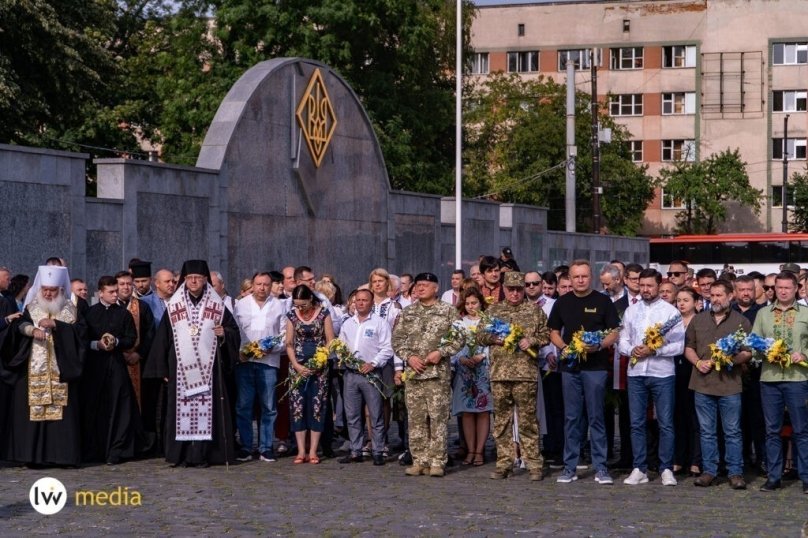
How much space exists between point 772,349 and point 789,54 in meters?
69.0

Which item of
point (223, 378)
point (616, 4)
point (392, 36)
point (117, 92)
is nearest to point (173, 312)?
point (223, 378)

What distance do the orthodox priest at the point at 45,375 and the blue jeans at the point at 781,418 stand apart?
6420 millimetres

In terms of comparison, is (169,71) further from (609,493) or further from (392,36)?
(609,493)

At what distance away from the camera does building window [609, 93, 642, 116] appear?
82.0 m

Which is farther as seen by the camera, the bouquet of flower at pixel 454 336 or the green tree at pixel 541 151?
the green tree at pixel 541 151

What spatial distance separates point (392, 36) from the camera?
162 feet

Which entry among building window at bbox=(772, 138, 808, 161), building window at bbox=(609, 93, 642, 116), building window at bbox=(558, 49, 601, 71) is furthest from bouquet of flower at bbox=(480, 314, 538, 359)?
building window at bbox=(609, 93, 642, 116)

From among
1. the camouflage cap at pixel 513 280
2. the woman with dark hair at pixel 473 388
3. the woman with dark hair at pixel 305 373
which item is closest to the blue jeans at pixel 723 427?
the camouflage cap at pixel 513 280

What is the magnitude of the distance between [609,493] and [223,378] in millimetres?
4106

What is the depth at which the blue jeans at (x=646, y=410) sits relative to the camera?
13406 millimetres

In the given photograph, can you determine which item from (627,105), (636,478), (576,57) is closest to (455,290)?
(636,478)

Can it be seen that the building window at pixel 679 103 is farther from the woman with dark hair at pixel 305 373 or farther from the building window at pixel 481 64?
the woman with dark hair at pixel 305 373

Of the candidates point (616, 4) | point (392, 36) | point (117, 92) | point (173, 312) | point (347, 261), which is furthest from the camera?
point (616, 4)

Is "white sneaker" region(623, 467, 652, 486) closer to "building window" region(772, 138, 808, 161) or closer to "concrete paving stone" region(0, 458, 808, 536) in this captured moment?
"concrete paving stone" region(0, 458, 808, 536)
